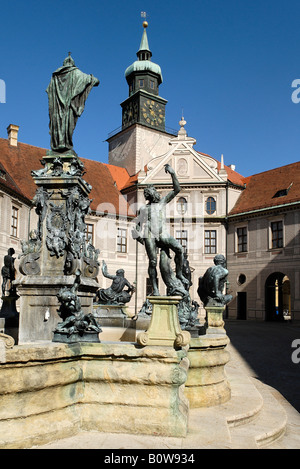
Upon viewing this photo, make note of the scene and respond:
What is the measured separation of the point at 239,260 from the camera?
3192 cm

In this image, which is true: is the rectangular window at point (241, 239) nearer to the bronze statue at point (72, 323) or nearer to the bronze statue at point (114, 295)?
the bronze statue at point (114, 295)

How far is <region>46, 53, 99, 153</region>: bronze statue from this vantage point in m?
7.38

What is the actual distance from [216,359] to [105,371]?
2319 mm

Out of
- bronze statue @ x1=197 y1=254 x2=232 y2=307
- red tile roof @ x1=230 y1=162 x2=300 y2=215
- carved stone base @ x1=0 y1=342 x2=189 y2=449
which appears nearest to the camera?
carved stone base @ x1=0 y1=342 x2=189 y2=449

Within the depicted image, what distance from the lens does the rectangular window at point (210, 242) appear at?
32.7 metres

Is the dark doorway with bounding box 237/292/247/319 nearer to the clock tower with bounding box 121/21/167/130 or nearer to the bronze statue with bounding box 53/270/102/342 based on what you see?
the clock tower with bounding box 121/21/167/130

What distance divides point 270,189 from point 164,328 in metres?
29.5

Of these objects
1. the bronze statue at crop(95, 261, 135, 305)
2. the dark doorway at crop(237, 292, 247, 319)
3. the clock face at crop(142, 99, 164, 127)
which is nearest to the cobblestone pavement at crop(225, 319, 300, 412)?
the bronze statue at crop(95, 261, 135, 305)

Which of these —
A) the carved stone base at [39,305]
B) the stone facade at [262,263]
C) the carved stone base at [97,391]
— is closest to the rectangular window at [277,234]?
the stone facade at [262,263]

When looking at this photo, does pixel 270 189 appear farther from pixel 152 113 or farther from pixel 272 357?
pixel 272 357

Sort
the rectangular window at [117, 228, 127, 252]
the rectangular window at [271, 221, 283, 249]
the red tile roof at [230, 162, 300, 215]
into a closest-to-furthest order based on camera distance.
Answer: the rectangular window at [271, 221, 283, 249]
the red tile roof at [230, 162, 300, 215]
the rectangular window at [117, 228, 127, 252]

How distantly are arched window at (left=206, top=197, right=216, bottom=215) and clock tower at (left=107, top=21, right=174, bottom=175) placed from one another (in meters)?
8.14

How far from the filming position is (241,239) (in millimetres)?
32250

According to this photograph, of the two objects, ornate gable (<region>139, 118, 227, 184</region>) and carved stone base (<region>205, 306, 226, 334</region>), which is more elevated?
ornate gable (<region>139, 118, 227, 184</region>)
